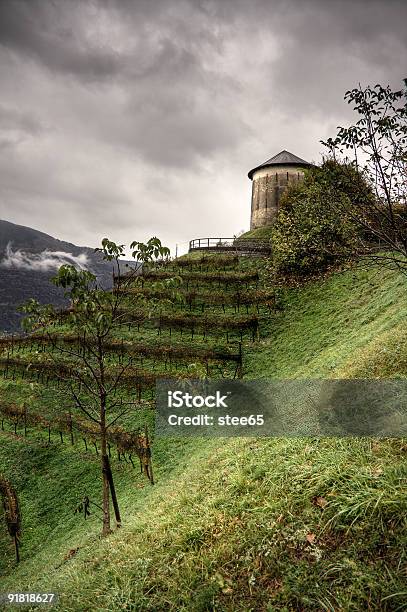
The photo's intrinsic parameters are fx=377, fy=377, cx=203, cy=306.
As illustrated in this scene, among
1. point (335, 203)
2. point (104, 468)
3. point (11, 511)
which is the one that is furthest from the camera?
point (11, 511)

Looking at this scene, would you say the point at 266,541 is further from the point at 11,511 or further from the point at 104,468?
the point at 11,511

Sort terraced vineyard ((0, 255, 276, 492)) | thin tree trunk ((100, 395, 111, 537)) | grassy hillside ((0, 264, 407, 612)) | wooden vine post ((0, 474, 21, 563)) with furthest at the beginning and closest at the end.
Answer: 1. terraced vineyard ((0, 255, 276, 492))
2. wooden vine post ((0, 474, 21, 563))
3. thin tree trunk ((100, 395, 111, 537))
4. grassy hillside ((0, 264, 407, 612))

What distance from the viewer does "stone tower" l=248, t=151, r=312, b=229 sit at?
142ft

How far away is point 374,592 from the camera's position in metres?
4.10

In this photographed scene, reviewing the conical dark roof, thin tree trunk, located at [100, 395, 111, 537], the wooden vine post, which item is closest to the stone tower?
the conical dark roof

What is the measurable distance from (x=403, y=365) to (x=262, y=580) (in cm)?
551

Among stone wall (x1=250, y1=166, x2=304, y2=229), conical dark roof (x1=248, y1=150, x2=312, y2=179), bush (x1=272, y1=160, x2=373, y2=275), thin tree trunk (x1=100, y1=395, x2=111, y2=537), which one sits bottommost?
thin tree trunk (x1=100, y1=395, x2=111, y2=537)

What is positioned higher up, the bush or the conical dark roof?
the conical dark roof

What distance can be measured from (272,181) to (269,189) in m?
1.00

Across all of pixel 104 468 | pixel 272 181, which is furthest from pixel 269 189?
pixel 104 468

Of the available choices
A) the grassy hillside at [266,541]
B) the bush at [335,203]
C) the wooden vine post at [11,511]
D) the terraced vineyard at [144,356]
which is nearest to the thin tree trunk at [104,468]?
the grassy hillside at [266,541]

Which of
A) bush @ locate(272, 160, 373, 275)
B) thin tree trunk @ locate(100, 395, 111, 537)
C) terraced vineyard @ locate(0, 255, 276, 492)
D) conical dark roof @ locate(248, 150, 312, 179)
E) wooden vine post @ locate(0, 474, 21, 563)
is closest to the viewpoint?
thin tree trunk @ locate(100, 395, 111, 537)

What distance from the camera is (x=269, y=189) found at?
44.0 meters

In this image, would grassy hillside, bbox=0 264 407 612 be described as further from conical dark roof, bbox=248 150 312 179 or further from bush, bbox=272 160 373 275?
conical dark roof, bbox=248 150 312 179
